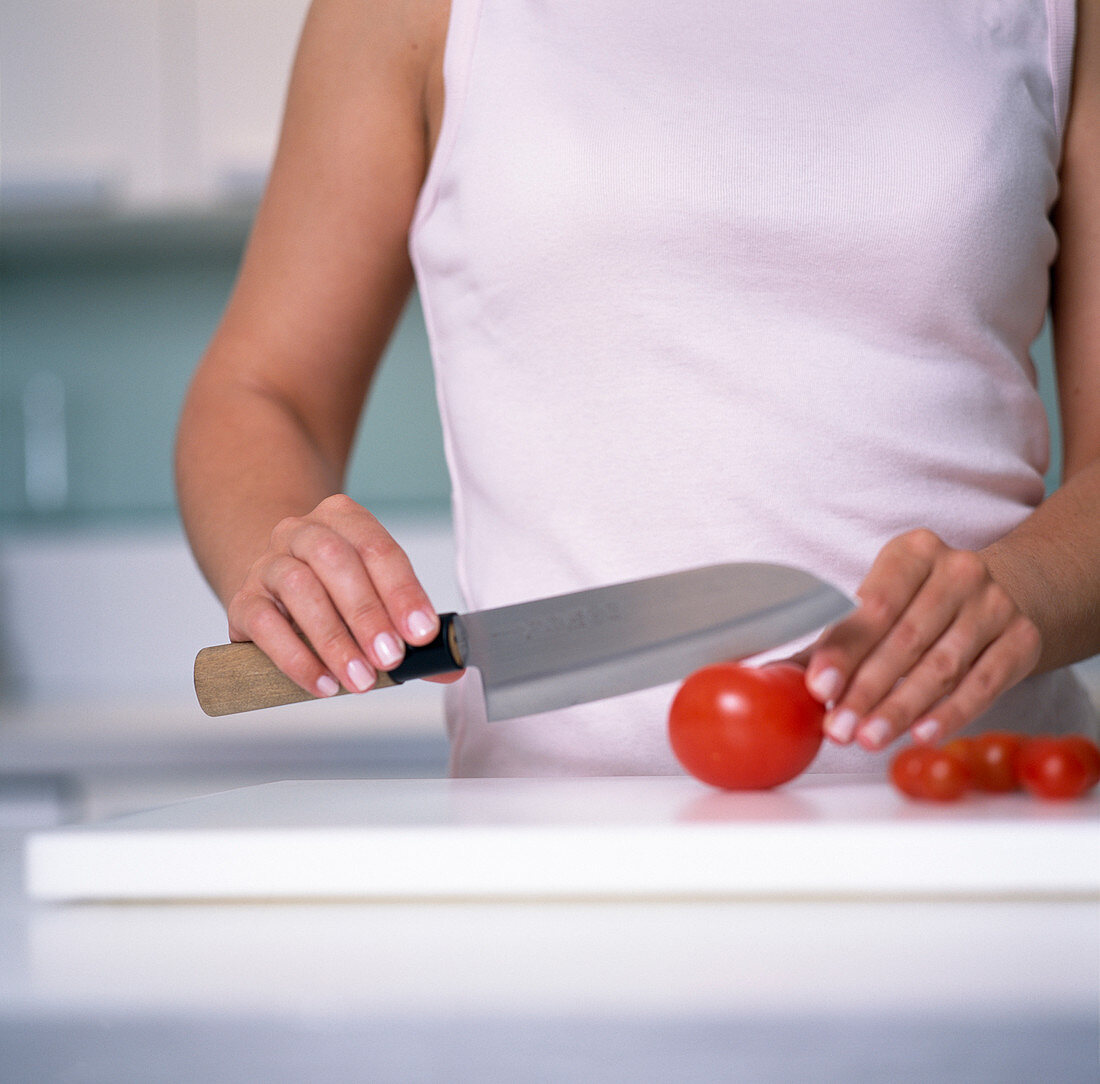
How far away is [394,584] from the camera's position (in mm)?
720

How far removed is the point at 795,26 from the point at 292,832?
67 cm

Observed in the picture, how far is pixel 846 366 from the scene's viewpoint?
875 millimetres

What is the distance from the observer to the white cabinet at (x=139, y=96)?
90.3 inches

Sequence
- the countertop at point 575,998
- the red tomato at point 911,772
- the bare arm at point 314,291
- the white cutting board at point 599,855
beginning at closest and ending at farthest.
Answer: the countertop at point 575,998
the white cutting board at point 599,855
the red tomato at point 911,772
the bare arm at point 314,291

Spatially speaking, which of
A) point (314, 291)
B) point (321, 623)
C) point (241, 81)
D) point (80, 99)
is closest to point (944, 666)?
point (321, 623)

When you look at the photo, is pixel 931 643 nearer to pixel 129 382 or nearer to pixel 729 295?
pixel 729 295

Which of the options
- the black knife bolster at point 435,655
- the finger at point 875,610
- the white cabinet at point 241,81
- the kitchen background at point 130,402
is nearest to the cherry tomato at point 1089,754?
the finger at point 875,610

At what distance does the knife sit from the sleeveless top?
0.38 feet

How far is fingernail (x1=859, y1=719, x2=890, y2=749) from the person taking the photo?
0.68 metres

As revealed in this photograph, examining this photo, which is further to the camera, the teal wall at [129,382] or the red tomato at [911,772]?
the teal wall at [129,382]

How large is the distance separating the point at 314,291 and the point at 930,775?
60 cm

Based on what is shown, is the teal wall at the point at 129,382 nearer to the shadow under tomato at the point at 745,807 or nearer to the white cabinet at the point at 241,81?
the white cabinet at the point at 241,81

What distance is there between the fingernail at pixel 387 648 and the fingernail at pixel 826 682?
232mm

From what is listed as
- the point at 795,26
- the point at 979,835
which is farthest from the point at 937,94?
the point at 979,835
